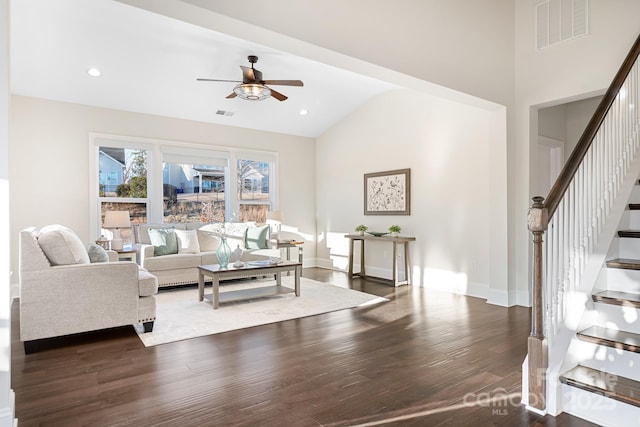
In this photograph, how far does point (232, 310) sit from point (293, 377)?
195cm

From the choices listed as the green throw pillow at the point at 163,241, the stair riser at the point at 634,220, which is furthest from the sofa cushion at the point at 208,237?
the stair riser at the point at 634,220

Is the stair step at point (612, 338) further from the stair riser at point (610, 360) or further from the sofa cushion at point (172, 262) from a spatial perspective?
the sofa cushion at point (172, 262)

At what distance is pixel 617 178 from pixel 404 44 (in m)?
2.10

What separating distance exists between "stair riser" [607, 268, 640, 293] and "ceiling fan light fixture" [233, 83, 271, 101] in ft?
13.2

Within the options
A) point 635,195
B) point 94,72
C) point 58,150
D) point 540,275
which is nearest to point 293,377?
point 540,275

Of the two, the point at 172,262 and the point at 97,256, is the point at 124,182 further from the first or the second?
the point at 97,256

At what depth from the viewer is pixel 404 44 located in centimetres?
359

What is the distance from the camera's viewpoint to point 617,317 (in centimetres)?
234

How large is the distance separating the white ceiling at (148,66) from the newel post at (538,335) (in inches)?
151

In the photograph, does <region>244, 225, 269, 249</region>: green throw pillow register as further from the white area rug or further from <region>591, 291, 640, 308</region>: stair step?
<region>591, 291, 640, 308</region>: stair step

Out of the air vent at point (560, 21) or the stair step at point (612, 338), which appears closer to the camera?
the stair step at point (612, 338)

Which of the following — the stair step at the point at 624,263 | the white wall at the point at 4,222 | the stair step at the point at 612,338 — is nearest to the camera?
the white wall at the point at 4,222

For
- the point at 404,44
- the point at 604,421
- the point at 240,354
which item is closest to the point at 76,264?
the point at 240,354

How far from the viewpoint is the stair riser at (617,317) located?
2262 millimetres
